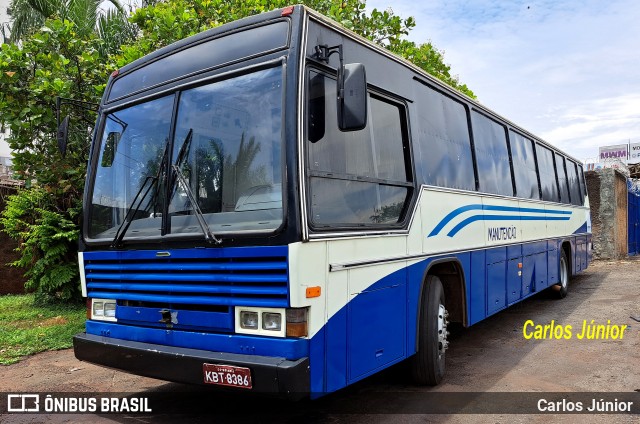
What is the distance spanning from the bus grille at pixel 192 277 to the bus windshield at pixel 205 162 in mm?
177

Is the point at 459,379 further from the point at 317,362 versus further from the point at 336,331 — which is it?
the point at 317,362

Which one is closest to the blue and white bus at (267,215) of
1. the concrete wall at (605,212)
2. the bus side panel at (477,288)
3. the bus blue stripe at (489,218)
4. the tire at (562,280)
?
the bus blue stripe at (489,218)

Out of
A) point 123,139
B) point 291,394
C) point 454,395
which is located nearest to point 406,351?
point 454,395

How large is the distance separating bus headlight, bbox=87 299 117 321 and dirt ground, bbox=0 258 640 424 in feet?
2.96

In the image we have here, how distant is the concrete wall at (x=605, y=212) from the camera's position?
56.1 ft

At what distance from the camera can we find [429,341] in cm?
504

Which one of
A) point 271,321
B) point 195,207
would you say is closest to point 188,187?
point 195,207

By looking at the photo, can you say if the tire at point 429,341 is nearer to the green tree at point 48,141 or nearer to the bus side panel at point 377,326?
the bus side panel at point 377,326

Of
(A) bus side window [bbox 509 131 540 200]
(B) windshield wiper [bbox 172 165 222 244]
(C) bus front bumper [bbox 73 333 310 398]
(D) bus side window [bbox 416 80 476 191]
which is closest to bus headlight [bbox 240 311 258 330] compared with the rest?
(C) bus front bumper [bbox 73 333 310 398]

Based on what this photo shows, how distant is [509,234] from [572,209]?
528cm

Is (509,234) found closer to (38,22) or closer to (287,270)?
(287,270)

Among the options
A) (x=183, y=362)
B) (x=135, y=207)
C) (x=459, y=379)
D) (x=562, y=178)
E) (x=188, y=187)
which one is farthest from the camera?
(x=562, y=178)

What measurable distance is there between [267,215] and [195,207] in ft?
1.93

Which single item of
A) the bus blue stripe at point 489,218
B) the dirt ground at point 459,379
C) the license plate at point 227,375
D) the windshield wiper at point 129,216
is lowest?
the dirt ground at point 459,379
